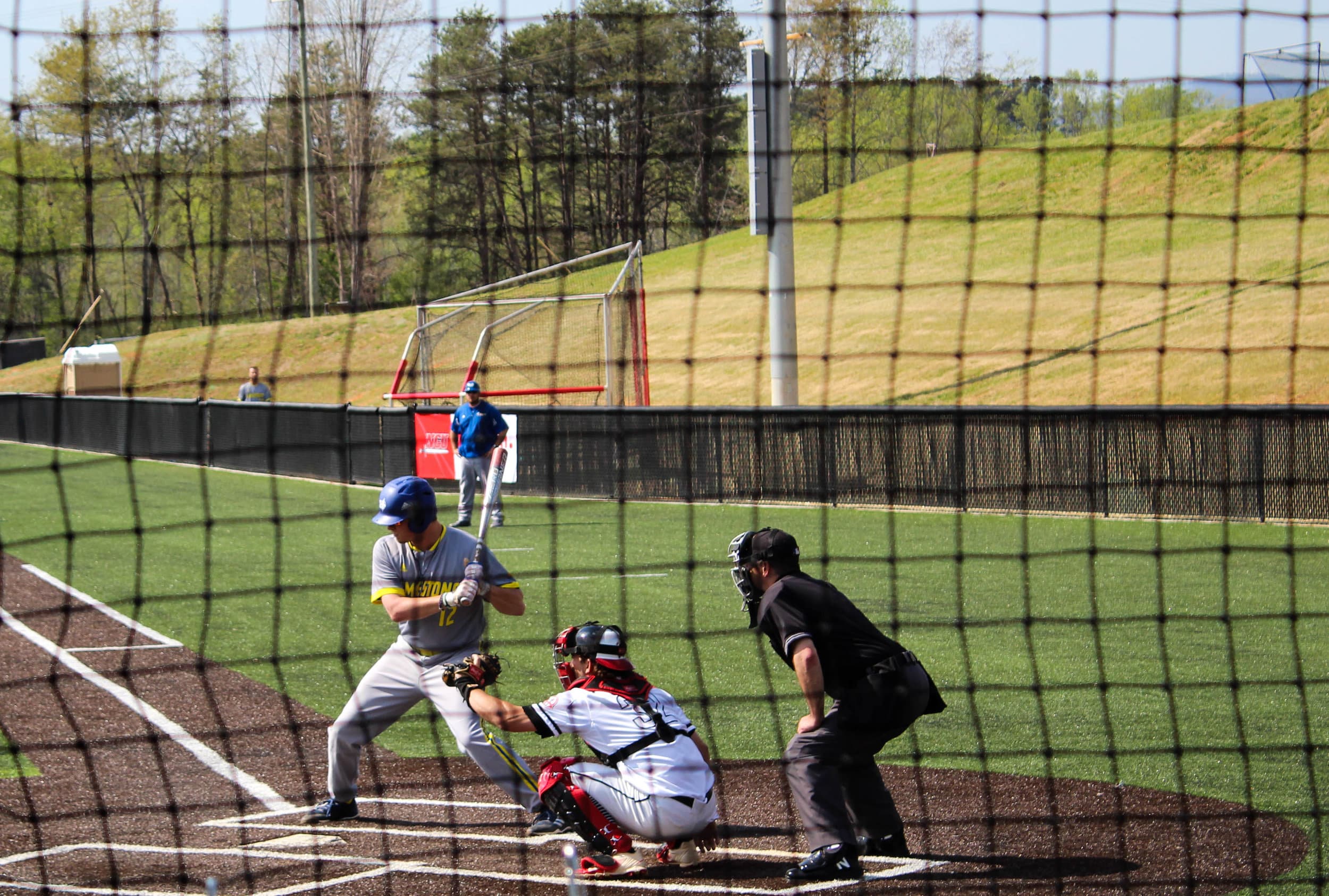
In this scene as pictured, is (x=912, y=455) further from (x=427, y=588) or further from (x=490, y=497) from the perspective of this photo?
(x=427, y=588)

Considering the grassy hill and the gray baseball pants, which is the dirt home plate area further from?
the grassy hill

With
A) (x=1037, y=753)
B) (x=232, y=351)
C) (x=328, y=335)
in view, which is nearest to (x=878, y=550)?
(x=1037, y=753)

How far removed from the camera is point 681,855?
16.7 ft

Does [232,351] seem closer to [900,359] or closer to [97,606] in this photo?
[900,359]

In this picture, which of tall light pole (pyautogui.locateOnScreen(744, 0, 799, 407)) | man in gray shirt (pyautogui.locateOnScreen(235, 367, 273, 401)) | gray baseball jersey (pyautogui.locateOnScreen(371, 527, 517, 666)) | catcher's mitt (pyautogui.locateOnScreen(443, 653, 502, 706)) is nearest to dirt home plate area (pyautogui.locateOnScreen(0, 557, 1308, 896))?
catcher's mitt (pyautogui.locateOnScreen(443, 653, 502, 706))

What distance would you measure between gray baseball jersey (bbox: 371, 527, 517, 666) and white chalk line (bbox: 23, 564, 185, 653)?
4.80m

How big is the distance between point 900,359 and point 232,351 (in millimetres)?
16160

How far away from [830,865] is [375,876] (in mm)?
1779

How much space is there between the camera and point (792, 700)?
304 inches

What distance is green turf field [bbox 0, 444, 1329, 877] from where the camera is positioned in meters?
6.78

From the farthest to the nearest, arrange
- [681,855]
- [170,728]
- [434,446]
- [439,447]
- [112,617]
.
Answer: [434,446] → [439,447] → [112,617] → [170,728] → [681,855]

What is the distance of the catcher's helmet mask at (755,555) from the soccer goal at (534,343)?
15.7m

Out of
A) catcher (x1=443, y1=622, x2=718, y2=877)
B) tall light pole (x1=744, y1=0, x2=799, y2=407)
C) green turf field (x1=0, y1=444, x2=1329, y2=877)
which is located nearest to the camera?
catcher (x1=443, y1=622, x2=718, y2=877)

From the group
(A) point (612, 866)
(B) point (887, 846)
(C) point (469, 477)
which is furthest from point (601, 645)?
(C) point (469, 477)
